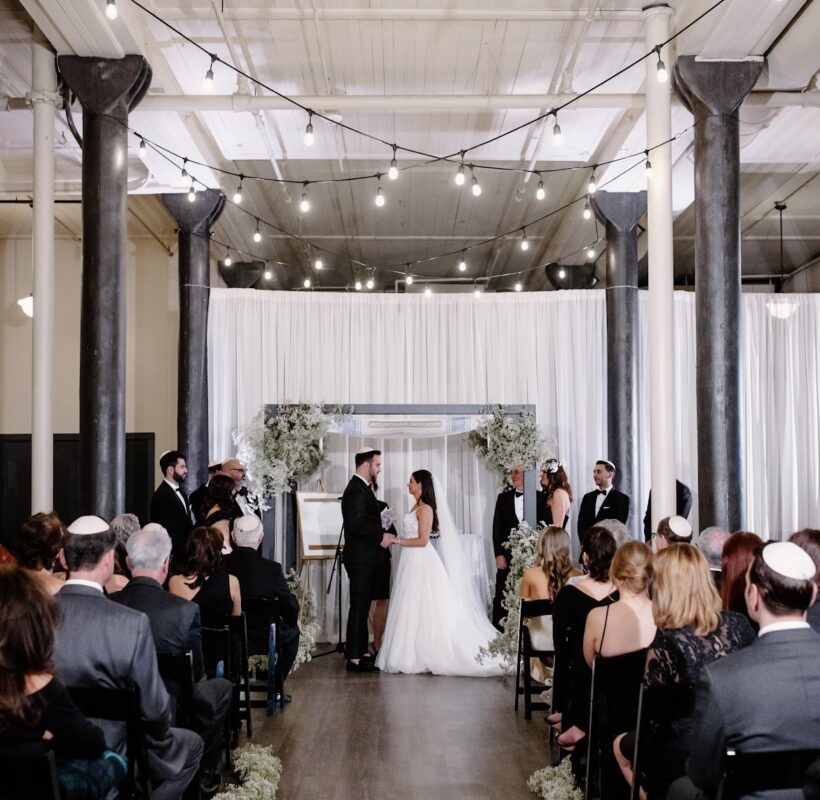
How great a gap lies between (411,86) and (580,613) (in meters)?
5.45

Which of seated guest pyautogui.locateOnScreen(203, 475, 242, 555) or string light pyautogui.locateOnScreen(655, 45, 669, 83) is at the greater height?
string light pyautogui.locateOnScreen(655, 45, 669, 83)

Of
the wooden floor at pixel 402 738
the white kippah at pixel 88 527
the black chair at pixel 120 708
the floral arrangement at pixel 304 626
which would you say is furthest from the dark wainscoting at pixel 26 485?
the black chair at pixel 120 708

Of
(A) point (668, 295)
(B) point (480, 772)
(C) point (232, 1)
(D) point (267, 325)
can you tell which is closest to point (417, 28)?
(C) point (232, 1)

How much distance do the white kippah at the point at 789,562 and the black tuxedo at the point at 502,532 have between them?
21.1 feet

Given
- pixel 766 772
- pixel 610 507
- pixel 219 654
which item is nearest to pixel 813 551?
pixel 766 772

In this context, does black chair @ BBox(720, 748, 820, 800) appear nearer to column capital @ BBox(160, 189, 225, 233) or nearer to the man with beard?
the man with beard

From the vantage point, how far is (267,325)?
11070mm

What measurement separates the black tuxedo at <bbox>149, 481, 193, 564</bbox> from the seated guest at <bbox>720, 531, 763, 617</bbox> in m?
5.02

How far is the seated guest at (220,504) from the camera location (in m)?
6.91

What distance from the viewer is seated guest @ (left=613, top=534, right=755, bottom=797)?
→ 3363 mm

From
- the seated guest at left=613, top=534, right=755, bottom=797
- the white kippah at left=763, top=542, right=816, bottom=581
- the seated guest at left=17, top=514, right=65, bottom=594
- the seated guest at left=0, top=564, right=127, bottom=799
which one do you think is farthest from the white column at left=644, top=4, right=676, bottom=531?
the seated guest at left=0, top=564, right=127, bottom=799

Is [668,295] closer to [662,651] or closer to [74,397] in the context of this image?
[662,651]

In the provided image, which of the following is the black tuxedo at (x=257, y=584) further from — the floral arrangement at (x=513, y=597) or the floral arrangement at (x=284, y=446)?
the floral arrangement at (x=284, y=446)

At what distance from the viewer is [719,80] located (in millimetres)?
7289
